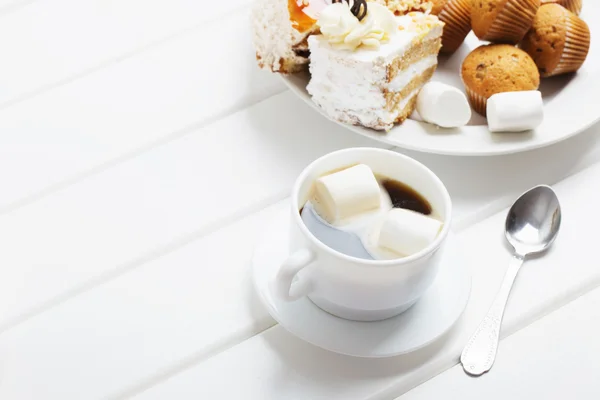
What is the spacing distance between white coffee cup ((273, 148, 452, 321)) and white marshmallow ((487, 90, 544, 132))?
25 cm

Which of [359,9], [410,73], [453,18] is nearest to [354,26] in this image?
[359,9]

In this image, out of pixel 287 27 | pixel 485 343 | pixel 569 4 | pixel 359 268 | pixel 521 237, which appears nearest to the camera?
pixel 359 268

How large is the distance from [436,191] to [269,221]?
0.78ft

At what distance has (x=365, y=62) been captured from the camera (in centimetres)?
104

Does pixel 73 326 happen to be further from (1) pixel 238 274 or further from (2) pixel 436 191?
(2) pixel 436 191

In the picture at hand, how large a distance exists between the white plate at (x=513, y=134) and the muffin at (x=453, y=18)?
6.0 inches

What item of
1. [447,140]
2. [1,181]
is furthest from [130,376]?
[447,140]

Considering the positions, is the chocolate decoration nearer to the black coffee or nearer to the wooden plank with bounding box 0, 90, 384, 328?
the wooden plank with bounding box 0, 90, 384, 328

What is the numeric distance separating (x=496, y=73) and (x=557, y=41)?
118 mm

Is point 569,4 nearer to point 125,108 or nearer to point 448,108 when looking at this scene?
point 448,108

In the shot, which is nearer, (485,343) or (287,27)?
(485,343)

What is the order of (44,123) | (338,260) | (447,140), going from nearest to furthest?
(338,260) < (447,140) < (44,123)

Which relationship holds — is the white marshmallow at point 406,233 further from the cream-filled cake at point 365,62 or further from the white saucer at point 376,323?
the cream-filled cake at point 365,62

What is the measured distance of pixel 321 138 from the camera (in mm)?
1125
